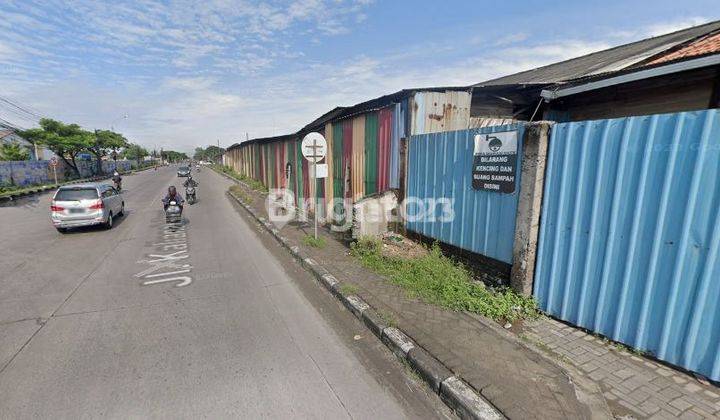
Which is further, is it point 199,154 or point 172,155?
point 199,154

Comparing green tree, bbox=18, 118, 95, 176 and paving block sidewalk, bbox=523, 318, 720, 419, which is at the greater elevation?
green tree, bbox=18, 118, 95, 176

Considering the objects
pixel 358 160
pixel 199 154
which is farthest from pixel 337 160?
pixel 199 154

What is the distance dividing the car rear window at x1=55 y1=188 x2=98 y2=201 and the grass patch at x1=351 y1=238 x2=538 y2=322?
853cm

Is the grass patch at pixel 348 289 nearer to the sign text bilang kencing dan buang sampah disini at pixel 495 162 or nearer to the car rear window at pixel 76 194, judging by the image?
the sign text bilang kencing dan buang sampah disini at pixel 495 162

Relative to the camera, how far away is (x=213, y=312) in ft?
14.9

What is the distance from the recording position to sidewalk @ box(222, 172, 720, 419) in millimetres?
2607

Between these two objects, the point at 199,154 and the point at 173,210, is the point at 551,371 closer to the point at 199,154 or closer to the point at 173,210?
the point at 173,210

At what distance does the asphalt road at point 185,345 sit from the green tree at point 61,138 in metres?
31.1

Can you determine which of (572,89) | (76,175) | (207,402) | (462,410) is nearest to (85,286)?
(207,402)

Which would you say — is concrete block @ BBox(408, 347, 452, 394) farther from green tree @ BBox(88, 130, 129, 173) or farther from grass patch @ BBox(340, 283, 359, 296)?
green tree @ BBox(88, 130, 129, 173)

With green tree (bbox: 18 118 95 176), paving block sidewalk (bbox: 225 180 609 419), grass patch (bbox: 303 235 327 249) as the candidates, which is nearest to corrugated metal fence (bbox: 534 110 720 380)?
paving block sidewalk (bbox: 225 180 609 419)

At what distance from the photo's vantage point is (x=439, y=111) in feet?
21.1

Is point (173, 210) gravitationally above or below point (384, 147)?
below

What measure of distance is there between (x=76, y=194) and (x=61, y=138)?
95.3 ft
